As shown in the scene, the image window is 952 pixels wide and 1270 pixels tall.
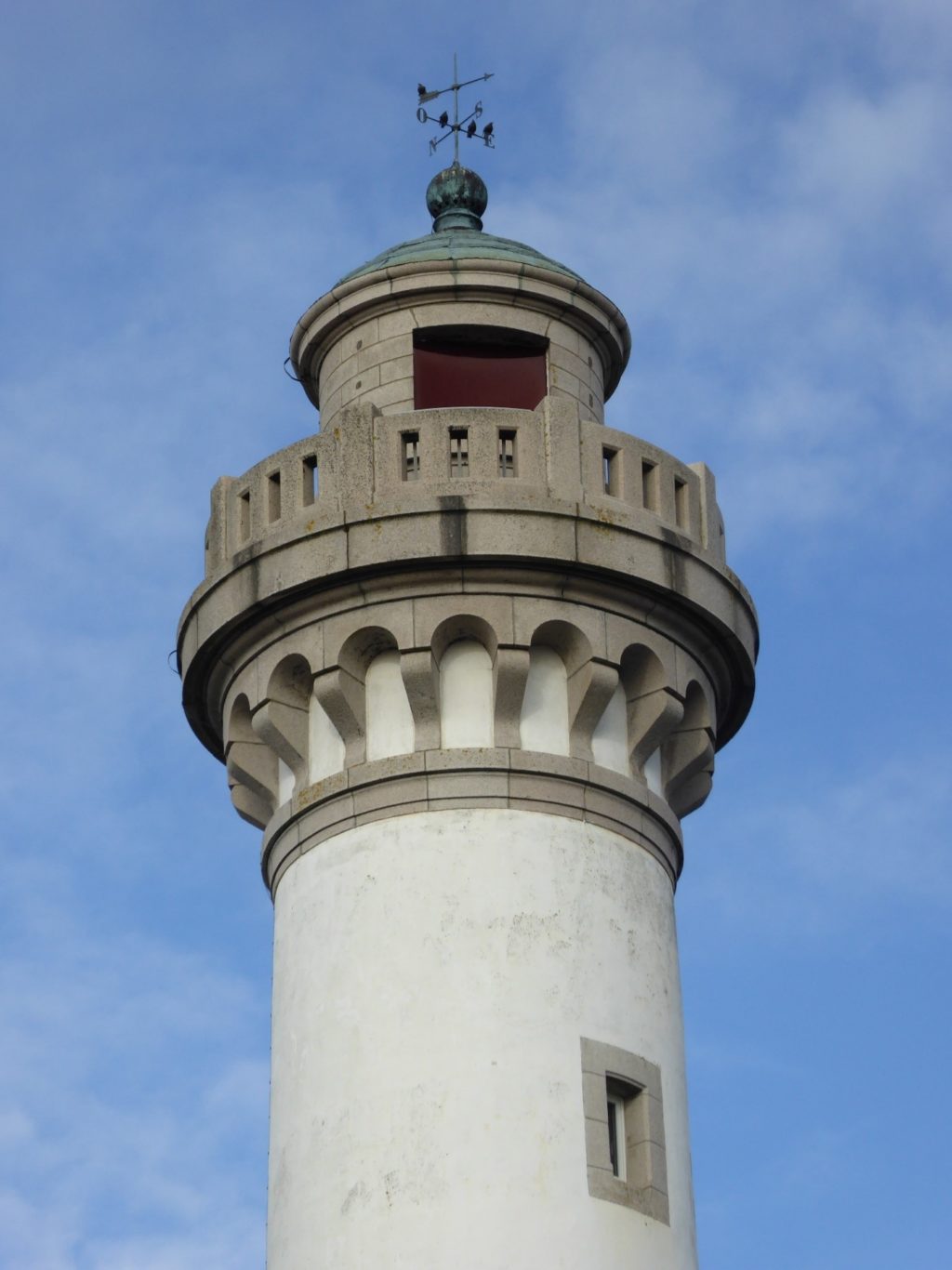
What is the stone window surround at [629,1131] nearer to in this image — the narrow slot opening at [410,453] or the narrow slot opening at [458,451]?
the narrow slot opening at [458,451]

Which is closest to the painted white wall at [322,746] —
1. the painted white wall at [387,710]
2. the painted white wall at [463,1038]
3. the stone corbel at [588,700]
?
the painted white wall at [387,710]

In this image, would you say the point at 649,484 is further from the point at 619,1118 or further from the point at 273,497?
the point at 619,1118

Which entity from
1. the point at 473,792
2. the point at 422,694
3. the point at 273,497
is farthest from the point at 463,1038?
the point at 273,497

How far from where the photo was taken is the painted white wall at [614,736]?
2575cm

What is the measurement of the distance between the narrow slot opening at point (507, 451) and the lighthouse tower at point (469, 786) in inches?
1.0

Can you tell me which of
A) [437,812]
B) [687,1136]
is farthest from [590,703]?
[687,1136]

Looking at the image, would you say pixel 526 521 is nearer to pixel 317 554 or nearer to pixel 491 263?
pixel 317 554

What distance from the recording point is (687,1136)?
25203 mm

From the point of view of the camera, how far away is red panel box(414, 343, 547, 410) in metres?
28.0

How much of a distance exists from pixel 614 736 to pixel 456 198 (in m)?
7.02

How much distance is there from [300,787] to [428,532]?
2737mm

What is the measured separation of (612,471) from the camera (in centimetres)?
2636

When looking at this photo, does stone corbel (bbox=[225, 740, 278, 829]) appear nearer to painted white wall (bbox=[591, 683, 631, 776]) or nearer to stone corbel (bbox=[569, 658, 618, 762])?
stone corbel (bbox=[569, 658, 618, 762])

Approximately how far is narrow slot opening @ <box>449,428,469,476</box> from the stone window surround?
5.41 meters
